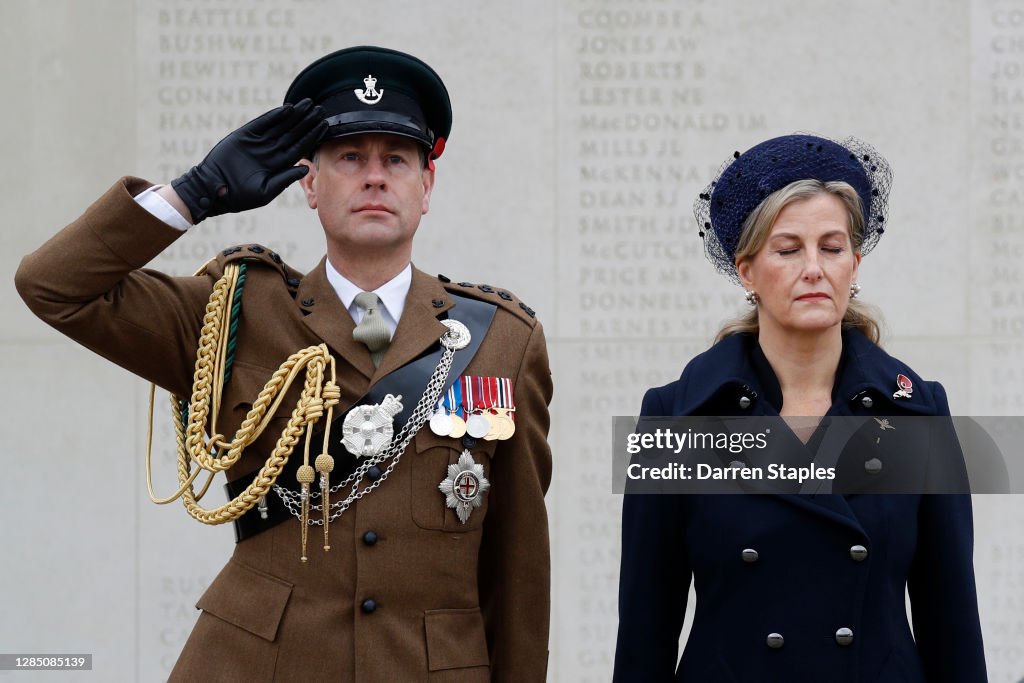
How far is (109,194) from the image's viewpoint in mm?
2660

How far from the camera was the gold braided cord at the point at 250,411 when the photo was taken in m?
2.75

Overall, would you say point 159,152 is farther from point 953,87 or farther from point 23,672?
point 953,87

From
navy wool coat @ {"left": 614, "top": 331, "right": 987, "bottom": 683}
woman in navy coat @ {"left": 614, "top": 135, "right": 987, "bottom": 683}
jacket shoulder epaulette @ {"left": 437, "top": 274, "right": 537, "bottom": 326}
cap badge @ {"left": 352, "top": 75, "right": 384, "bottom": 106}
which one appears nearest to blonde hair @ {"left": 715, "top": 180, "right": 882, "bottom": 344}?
woman in navy coat @ {"left": 614, "top": 135, "right": 987, "bottom": 683}

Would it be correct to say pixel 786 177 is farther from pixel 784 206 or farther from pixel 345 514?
pixel 345 514

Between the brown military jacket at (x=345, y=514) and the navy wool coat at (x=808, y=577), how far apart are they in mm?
279

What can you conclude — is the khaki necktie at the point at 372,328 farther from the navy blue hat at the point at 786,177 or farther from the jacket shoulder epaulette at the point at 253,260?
the navy blue hat at the point at 786,177

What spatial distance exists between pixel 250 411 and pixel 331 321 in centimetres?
24

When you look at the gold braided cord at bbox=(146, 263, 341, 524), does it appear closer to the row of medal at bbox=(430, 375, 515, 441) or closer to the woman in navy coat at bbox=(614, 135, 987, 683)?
the row of medal at bbox=(430, 375, 515, 441)

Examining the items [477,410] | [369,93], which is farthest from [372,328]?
[369,93]

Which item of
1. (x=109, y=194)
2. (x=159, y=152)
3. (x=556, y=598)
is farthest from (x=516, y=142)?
(x=109, y=194)

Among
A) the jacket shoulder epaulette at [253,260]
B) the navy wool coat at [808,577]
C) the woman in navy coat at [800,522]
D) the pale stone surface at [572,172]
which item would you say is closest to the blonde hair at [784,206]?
the woman in navy coat at [800,522]

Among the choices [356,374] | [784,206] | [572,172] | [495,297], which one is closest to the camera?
[784,206]

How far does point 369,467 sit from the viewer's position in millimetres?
2744

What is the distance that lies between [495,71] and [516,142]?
27 centimetres
